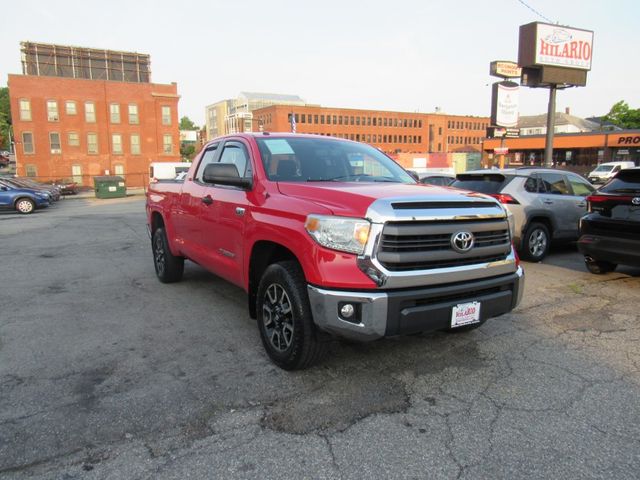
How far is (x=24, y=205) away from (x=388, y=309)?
22.3m

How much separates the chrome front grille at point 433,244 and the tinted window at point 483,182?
16.1 ft

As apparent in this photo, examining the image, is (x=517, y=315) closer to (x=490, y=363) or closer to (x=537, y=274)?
(x=490, y=363)

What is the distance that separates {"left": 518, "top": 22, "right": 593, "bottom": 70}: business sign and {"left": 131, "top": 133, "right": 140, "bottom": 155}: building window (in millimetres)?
40444

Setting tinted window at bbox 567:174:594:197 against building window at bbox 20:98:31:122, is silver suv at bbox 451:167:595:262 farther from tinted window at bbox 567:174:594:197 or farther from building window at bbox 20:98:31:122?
building window at bbox 20:98:31:122

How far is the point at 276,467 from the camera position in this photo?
2545 millimetres

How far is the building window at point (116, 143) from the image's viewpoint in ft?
163

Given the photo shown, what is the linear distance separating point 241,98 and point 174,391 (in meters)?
144

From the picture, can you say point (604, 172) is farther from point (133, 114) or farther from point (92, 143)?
point (92, 143)

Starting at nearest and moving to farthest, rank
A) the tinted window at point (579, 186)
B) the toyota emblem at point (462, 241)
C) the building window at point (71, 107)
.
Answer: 1. the toyota emblem at point (462, 241)
2. the tinted window at point (579, 186)
3. the building window at point (71, 107)

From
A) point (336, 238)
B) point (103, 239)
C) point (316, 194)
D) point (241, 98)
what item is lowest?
point (103, 239)

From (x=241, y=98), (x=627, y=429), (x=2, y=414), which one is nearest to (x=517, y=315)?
(x=627, y=429)

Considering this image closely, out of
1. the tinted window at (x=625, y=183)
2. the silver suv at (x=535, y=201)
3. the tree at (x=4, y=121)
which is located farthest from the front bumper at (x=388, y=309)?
the tree at (x=4, y=121)

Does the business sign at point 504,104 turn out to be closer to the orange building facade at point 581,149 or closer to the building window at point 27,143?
the orange building facade at point 581,149

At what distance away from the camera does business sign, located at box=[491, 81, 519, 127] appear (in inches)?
1152
